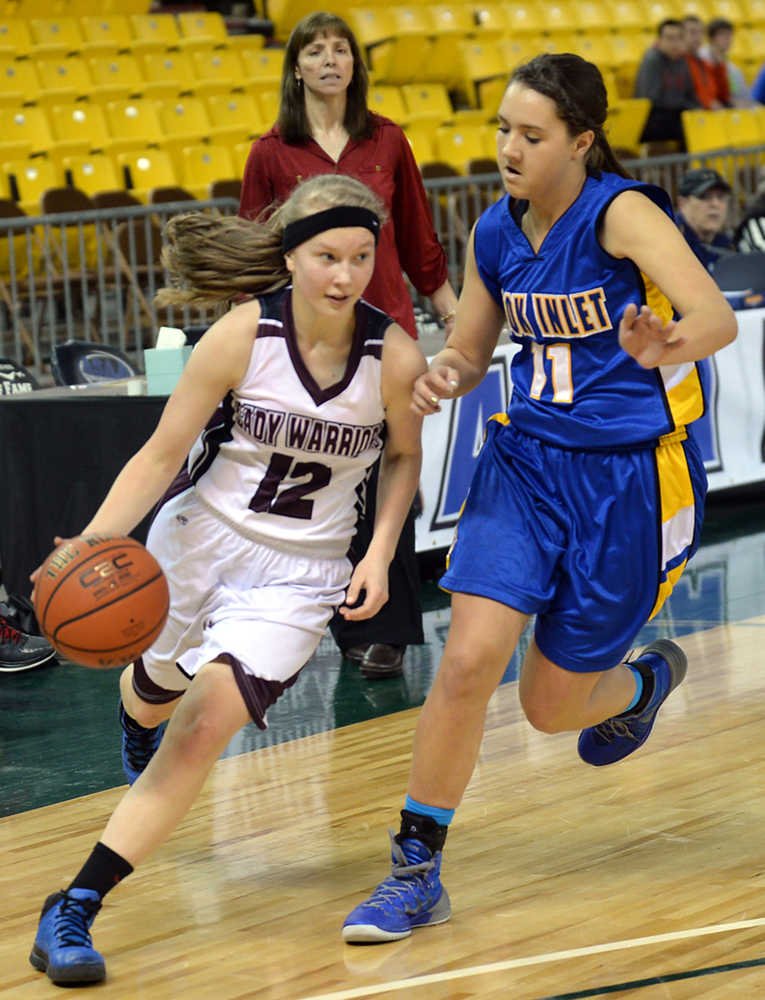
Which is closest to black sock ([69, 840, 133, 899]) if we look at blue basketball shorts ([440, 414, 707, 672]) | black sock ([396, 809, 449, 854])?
black sock ([396, 809, 449, 854])

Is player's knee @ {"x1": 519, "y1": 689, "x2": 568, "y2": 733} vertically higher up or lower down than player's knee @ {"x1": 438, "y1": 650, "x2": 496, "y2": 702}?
lower down

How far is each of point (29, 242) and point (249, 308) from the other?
5605 mm

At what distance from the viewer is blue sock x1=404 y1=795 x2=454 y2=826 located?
325 centimetres

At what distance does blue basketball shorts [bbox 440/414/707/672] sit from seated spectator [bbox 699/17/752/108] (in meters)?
12.3

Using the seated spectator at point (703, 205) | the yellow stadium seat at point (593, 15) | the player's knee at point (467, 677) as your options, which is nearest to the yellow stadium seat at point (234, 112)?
the yellow stadium seat at point (593, 15)

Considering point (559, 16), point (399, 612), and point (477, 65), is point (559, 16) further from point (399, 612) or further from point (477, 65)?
point (399, 612)

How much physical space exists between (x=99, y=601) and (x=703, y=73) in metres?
12.7

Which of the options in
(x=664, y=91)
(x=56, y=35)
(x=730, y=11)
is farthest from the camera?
(x=730, y=11)

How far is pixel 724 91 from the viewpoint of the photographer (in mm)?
14883

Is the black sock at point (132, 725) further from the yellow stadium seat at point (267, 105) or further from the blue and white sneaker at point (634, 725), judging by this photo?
the yellow stadium seat at point (267, 105)

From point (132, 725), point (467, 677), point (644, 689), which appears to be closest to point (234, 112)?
point (132, 725)

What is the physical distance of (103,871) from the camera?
3.01 meters

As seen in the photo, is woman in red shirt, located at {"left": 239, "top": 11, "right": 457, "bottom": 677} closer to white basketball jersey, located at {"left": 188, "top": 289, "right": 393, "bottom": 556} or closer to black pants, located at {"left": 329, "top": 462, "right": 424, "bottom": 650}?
black pants, located at {"left": 329, "top": 462, "right": 424, "bottom": 650}

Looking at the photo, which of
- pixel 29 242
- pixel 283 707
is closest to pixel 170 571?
pixel 283 707
